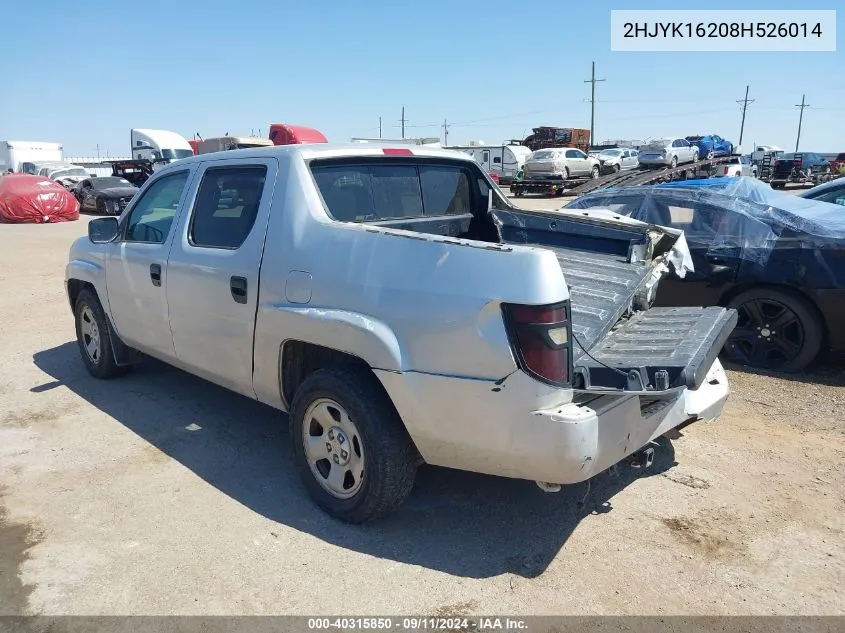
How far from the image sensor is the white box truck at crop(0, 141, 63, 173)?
140 feet

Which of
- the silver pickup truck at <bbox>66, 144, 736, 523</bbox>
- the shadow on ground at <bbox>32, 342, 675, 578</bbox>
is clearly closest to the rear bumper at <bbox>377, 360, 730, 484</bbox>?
the silver pickup truck at <bbox>66, 144, 736, 523</bbox>

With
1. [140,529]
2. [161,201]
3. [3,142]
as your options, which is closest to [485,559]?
[140,529]

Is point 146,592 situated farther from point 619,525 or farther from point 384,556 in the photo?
point 619,525

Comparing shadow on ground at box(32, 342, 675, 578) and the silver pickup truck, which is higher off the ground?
the silver pickup truck

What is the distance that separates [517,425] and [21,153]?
50.2 m

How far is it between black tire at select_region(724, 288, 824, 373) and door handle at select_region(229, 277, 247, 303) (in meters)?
4.28

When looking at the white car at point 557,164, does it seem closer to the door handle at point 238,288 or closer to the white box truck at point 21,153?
the door handle at point 238,288

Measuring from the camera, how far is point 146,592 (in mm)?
2896

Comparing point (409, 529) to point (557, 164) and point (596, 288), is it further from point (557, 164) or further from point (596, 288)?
point (557, 164)

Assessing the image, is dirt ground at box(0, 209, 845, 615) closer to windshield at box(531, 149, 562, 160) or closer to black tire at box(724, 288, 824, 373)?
black tire at box(724, 288, 824, 373)

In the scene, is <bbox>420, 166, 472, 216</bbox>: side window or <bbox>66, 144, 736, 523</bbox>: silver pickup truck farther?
<bbox>420, 166, 472, 216</bbox>: side window

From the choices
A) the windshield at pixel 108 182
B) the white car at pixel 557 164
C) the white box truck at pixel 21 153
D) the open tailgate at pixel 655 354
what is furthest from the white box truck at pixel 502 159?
the open tailgate at pixel 655 354

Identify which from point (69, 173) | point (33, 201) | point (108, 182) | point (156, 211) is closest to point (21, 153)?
point (69, 173)

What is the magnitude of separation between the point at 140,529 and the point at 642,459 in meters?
2.59
